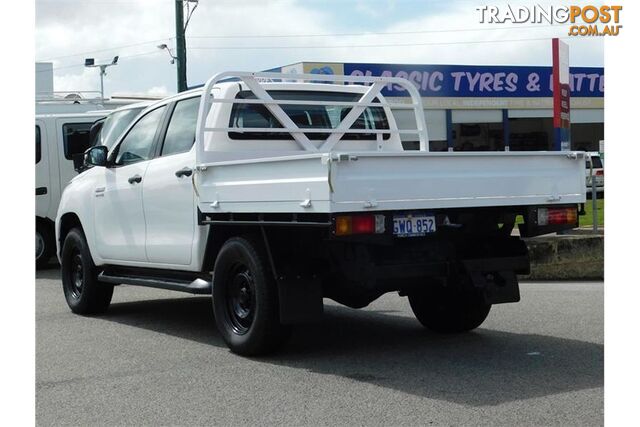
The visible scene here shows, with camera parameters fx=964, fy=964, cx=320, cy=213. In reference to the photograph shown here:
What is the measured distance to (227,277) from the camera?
7.58m

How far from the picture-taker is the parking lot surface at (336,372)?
18.4 feet

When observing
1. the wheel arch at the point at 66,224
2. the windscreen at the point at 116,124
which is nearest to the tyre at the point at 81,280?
A: the wheel arch at the point at 66,224

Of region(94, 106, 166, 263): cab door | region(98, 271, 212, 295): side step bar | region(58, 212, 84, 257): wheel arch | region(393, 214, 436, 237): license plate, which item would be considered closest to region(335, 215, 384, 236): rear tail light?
region(393, 214, 436, 237): license plate

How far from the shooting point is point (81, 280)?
10156 mm

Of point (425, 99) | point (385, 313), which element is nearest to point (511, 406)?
point (385, 313)

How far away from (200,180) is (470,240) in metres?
2.18

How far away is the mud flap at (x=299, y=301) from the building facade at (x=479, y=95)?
83.7 feet

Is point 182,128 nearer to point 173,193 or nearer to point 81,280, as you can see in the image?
point 173,193

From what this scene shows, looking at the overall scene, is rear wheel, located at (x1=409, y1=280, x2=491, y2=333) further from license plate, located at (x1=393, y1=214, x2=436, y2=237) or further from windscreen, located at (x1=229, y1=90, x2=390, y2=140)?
windscreen, located at (x1=229, y1=90, x2=390, y2=140)

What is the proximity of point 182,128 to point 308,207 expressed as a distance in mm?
2515

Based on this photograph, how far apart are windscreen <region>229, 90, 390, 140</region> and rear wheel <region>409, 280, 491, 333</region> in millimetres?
1690

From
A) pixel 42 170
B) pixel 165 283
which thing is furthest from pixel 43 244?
pixel 165 283

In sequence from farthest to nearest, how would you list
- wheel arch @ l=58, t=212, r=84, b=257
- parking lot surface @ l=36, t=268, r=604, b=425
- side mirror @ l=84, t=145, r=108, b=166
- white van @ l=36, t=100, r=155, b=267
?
white van @ l=36, t=100, r=155, b=267, wheel arch @ l=58, t=212, r=84, b=257, side mirror @ l=84, t=145, r=108, b=166, parking lot surface @ l=36, t=268, r=604, b=425

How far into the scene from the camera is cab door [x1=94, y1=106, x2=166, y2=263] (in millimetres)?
8977
